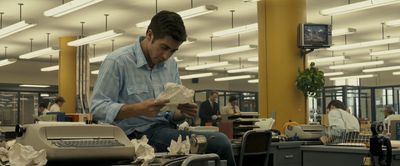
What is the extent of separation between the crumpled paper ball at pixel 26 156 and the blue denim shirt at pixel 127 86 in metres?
0.63

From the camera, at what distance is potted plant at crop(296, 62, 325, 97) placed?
814 centimetres

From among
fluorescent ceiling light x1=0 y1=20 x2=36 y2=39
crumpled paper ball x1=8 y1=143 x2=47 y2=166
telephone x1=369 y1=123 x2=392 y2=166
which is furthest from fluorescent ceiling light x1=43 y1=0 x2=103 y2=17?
crumpled paper ball x1=8 y1=143 x2=47 y2=166

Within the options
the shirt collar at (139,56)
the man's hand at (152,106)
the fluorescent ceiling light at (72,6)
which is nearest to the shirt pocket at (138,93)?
the shirt collar at (139,56)

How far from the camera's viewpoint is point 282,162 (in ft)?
18.1

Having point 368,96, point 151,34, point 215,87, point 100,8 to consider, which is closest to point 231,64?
point 215,87

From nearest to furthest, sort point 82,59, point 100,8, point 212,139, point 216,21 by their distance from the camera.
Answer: point 212,139, point 100,8, point 216,21, point 82,59

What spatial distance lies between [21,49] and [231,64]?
7631mm

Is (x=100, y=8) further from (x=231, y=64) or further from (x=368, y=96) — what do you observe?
(x=368, y=96)

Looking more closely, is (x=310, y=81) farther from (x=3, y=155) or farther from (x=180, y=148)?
(x=3, y=155)

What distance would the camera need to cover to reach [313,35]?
27.6ft

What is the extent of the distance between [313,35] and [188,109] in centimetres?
641

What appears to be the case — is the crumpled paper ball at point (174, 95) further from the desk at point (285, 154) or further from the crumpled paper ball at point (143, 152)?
the desk at point (285, 154)

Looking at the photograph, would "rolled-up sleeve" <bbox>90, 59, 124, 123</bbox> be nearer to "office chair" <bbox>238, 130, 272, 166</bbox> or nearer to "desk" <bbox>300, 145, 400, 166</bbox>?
"office chair" <bbox>238, 130, 272, 166</bbox>

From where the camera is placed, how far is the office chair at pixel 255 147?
14.9 feet
